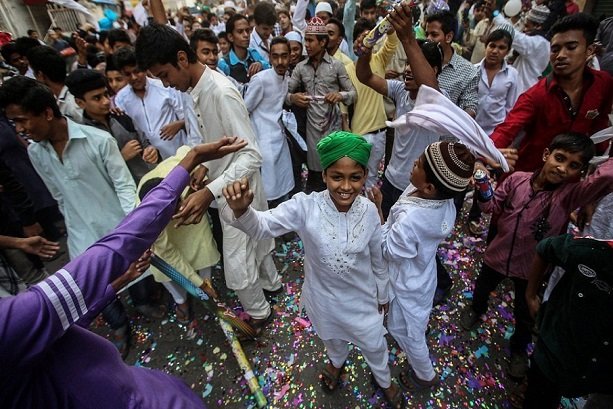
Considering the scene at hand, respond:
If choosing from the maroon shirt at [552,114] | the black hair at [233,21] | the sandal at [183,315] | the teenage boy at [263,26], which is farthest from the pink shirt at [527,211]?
the teenage boy at [263,26]

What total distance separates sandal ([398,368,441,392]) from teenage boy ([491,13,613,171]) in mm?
2013

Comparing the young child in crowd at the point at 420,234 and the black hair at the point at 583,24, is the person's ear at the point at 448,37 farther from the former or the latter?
the young child in crowd at the point at 420,234

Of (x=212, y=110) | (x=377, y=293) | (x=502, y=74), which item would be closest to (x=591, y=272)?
(x=377, y=293)

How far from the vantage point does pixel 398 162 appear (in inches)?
122

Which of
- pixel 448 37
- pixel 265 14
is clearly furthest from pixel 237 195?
pixel 265 14

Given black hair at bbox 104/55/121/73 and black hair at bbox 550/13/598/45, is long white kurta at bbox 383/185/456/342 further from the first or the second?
black hair at bbox 104/55/121/73

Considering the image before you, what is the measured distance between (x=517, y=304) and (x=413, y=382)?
100cm

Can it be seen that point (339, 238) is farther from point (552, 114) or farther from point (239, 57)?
point (239, 57)

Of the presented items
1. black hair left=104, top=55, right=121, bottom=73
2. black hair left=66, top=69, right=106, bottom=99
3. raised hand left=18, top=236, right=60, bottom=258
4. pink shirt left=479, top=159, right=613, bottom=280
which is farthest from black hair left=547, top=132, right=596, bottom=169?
black hair left=104, top=55, right=121, bottom=73

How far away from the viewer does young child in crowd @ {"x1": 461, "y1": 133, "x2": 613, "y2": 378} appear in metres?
2.05

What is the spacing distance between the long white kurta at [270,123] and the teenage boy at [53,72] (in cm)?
198

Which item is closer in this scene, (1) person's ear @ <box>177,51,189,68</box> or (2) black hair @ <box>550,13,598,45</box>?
(1) person's ear @ <box>177,51,189,68</box>

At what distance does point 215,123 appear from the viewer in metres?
2.38

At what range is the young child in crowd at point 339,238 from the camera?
1745 mm
